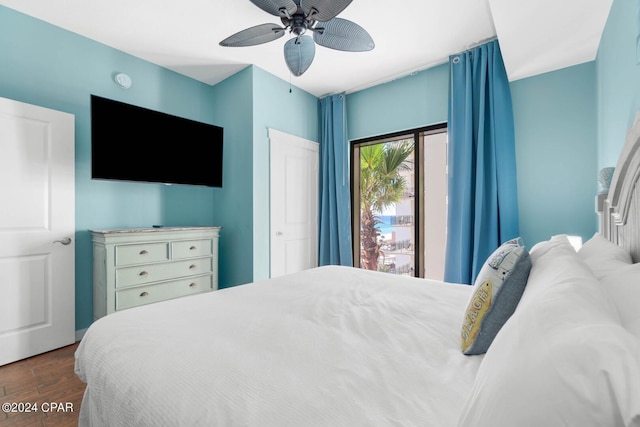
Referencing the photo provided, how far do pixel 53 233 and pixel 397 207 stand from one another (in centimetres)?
344

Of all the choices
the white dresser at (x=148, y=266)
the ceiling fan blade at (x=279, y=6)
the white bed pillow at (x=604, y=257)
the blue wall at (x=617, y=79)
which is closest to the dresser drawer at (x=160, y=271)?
the white dresser at (x=148, y=266)

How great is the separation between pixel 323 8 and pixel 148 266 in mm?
2403

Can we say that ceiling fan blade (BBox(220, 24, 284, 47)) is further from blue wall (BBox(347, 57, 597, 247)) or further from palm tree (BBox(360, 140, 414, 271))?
blue wall (BBox(347, 57, 597, 247))

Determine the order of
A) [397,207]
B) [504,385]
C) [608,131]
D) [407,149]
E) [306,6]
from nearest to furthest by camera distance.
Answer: [504,385]
[306,6]
[608,131]
[407,149]
[397,207]

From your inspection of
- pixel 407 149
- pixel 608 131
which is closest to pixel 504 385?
pixel 608 131

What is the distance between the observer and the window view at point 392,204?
369 centimetres

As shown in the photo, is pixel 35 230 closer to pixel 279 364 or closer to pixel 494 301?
pixel 279 364

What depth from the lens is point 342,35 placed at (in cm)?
193

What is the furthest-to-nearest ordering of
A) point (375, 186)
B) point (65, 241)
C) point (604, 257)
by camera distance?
point (375, 186)
point (65, 241)
point (604, 257)

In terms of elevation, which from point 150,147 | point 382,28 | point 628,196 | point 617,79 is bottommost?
point 628,196

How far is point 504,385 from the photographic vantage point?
1.35 ft

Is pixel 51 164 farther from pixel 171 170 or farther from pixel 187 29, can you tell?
pixel 187 29

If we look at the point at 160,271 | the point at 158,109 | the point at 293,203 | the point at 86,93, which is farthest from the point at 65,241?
the point at 293,203

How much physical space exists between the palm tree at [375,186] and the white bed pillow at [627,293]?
9.61 ft
